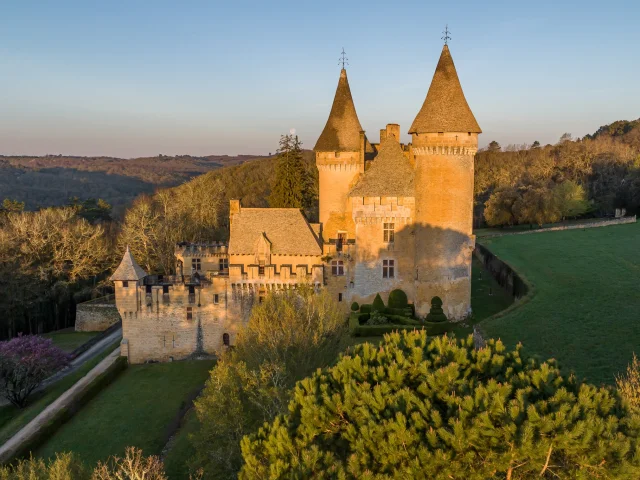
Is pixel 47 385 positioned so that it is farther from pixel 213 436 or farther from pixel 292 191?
pixel 292 191

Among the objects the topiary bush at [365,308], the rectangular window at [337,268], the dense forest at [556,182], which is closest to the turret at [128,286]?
the rectangular window at [337,268]

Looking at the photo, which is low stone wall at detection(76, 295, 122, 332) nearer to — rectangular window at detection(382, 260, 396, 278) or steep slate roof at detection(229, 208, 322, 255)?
steep slate roof at detection(229, 208, 322, 255)

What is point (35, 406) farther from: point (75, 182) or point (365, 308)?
point (75, 182)

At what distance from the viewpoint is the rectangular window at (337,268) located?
3769 centimetres

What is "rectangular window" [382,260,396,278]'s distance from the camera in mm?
37750

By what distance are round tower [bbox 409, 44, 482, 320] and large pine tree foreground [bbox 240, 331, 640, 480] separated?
22597mm

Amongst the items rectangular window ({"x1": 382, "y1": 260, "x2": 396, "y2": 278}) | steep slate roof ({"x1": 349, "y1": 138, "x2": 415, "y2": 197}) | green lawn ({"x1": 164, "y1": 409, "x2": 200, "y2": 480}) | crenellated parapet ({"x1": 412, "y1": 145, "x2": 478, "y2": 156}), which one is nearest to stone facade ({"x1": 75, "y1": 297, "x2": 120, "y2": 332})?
green lawn ({"x1": 164, "y1": 409, "x2": 200, "y2": 480})

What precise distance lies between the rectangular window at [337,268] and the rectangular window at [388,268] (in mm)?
3181

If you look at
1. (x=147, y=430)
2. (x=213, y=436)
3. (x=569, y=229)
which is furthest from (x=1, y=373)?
(x=569, y=229)

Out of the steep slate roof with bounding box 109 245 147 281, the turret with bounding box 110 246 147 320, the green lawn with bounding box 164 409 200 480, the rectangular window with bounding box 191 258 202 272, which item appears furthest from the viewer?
the rectangular window with bounding box 191 258 202 272

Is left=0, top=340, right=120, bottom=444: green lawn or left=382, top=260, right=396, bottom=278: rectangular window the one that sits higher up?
left=382, top=260, right=396, bottom=278: rectangular window

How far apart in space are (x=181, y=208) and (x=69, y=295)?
19.0m

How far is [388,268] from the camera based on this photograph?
1490 inches

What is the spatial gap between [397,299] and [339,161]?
11782 mm
